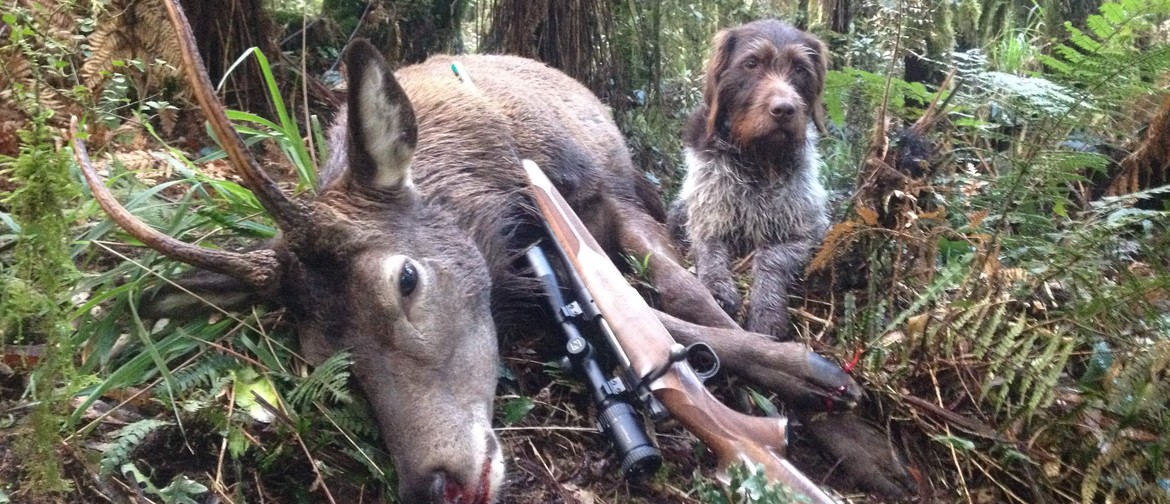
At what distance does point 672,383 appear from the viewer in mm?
3119

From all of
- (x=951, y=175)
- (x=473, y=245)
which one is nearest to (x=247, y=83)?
(x=473, y=245)

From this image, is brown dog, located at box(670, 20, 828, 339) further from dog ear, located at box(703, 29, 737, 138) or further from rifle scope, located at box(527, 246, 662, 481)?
rifle scope, located at box(527, 246, 662, 481)

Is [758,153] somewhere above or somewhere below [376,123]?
below

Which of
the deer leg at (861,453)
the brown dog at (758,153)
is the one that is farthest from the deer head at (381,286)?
the brown dog at (758,153)

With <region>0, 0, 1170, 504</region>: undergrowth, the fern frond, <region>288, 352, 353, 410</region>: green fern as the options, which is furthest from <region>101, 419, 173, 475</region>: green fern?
the fern frond

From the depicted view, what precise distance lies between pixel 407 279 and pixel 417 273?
77 mm

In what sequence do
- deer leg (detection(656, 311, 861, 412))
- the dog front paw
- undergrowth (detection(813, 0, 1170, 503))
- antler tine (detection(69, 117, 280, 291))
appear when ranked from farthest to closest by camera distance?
the dog front paw, deer leg (detection(656, 311, 861, 412)), undergrowth (detection(813, 0, 1170, 503)), antler tine (detection(69, 117, 280, 291))

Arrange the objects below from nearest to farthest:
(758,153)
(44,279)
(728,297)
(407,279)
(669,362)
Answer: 1. (44,279)
2. (669,362)
3. (407,279)
4. (728,297)
5. (758,153)

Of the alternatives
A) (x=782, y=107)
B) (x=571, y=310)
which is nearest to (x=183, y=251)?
(x=571, y=310)

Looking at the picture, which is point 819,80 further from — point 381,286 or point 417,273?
point 381,286

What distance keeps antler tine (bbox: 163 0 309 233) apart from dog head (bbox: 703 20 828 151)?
113 inches

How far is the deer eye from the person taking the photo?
10.7 feet

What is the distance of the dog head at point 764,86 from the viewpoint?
16.1 ft

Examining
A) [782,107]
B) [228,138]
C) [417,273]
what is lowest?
[417,273]
